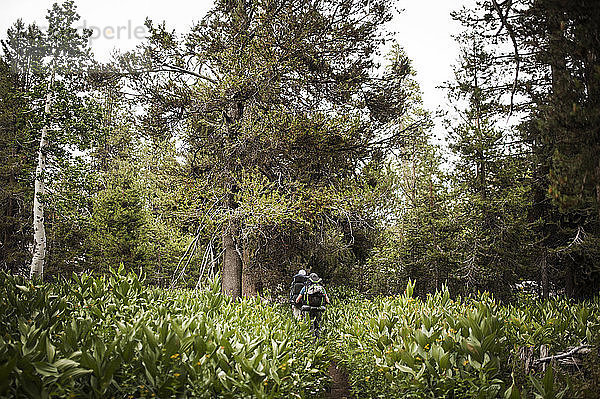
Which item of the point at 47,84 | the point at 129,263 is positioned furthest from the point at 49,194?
the point at 129,263

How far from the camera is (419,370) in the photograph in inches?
159

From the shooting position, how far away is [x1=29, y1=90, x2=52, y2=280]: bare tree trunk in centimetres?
1491

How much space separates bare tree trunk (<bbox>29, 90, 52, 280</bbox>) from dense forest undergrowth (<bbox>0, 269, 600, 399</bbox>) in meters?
9.58

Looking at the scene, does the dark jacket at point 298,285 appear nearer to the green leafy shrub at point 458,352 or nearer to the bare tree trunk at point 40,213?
the green leafy shrub at point 458,352

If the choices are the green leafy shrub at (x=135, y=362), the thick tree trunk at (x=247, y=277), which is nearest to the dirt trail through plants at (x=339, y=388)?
the green leafy shrub at (x=135, y=362)

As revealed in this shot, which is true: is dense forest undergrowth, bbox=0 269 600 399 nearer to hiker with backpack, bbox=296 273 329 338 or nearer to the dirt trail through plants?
the dirt trail through plants

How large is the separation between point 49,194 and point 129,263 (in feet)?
19.2

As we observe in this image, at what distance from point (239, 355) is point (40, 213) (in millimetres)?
14501

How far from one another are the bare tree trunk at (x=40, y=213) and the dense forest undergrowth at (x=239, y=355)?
9576 mm

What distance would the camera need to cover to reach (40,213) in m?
15.5

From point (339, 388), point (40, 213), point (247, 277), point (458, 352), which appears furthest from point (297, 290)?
point (40, 213)

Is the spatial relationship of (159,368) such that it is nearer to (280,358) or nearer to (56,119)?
(280,358)

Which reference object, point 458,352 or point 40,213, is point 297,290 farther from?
point 40,213

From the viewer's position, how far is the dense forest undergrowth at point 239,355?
113 inches
